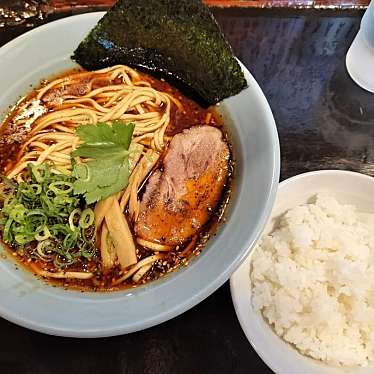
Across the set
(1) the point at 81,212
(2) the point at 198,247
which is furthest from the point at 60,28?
(2) the point at 198,247

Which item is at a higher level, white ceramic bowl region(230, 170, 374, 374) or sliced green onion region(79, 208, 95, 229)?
sliced green onion region(79, 208, 95, 229)

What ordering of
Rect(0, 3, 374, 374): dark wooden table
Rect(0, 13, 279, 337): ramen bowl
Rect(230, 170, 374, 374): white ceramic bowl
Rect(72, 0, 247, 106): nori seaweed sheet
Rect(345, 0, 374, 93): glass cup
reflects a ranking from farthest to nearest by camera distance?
Rect(345, 0, 374, 93): glass cup < Rect(72, 0, 247, 106): nori seaweed sheet < Rect(0, 3, 374, 374): dark wooden table < Rect(230, 170, 374, 374): white ceramic bowl < Rect(0, 13, 279, 337): ramen bowl

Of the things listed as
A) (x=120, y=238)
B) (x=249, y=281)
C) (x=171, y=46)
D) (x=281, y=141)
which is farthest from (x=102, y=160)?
(x=281, y=141)

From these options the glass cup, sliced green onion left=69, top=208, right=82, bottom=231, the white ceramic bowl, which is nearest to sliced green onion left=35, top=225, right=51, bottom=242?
sliced green onion left=69, top=208, right=82, bottom=231

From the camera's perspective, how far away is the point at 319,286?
2.10 m

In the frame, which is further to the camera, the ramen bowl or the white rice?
the white rice

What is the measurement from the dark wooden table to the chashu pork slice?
1.09ft

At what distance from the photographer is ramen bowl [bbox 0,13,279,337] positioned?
1.85 metres

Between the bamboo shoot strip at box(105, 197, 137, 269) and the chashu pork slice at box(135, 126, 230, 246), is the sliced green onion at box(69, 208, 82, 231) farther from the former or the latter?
the chashu pork slice at box(135, 126, 230, 246)

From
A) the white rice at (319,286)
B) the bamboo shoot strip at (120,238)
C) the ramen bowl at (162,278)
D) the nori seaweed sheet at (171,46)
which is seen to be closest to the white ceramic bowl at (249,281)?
the white rice at (319,286)

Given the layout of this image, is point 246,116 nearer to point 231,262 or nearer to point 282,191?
point 282,191

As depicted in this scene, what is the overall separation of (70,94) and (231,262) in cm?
112

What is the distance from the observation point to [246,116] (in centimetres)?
221

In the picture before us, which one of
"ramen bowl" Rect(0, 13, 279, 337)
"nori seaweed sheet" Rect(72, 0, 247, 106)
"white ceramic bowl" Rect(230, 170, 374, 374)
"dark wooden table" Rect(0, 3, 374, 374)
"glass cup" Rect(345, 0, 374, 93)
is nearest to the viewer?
"ramen bowl" Rect(0, 13, 279, 337)
